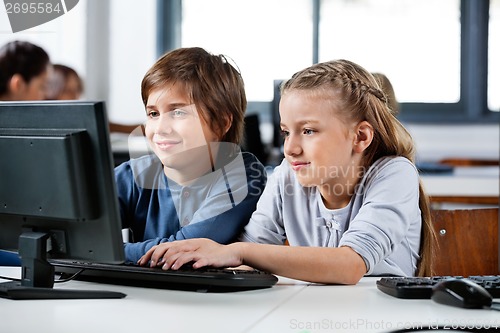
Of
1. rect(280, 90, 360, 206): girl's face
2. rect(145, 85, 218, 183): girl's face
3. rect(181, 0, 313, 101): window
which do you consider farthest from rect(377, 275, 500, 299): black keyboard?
rect(181, 0, 313, 101): window

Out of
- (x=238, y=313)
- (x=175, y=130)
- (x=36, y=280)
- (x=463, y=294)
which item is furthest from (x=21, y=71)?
(x=463, y=294)

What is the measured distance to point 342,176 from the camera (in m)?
1.49

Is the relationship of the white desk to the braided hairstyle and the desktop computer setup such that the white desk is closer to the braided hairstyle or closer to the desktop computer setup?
the desktop computer setup

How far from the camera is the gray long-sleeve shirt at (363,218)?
4.21 ft

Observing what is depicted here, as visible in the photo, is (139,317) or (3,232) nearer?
(139,317)

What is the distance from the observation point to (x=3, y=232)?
3.86 feet

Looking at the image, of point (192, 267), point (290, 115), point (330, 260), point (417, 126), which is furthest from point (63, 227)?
point (417, 126)

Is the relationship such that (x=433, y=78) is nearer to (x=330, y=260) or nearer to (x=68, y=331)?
(x=330, y=260)

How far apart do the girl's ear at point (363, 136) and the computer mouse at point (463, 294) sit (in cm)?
54

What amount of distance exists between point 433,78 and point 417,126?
32 cm

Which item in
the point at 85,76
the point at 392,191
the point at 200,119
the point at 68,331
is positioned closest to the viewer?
the point at 68,331

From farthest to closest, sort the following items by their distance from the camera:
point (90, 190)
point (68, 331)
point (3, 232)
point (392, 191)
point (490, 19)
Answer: point (490, 19) < point (392, 191) < point (3, 232) < point (90, 190) < point (68, 331)

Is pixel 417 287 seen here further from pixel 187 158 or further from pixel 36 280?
pixel 187 158

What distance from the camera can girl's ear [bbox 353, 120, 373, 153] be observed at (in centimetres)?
150
